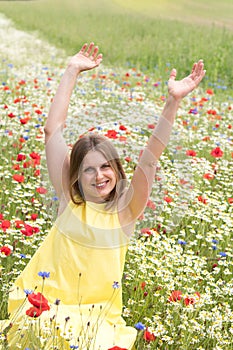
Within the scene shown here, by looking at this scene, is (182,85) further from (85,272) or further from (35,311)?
(35,311)

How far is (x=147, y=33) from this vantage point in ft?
43.3

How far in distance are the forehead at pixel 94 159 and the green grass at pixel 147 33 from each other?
128 inches

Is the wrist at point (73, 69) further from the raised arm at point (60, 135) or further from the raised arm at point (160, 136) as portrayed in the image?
the raised arm at point (160, 136)

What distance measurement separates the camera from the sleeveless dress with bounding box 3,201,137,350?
8.74 ft

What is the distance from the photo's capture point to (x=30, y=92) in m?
6.85

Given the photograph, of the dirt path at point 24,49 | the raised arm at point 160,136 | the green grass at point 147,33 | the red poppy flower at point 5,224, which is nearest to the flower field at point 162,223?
the red poppy flower at point 5,224

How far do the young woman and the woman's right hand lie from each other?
0.21m

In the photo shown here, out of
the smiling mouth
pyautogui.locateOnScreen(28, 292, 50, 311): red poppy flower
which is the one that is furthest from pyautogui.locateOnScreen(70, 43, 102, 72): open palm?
pyautogui.locateOnScreen(28, 292, 50, 311): red poppy flower

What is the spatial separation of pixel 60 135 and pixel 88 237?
45 cm

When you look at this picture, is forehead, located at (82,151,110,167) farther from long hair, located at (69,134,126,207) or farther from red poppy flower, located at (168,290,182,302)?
red poppy flower, located at (168,290,182,302)

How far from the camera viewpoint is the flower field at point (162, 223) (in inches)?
116

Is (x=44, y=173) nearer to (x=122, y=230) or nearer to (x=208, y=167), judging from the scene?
(x=122, y=230)

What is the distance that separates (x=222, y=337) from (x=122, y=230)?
0.67 metres

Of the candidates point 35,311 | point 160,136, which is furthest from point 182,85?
point 35,311
